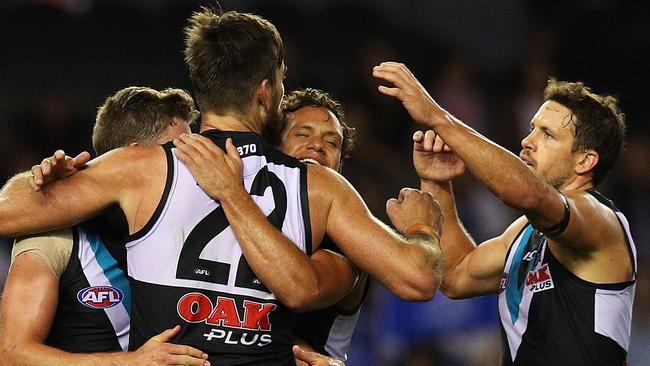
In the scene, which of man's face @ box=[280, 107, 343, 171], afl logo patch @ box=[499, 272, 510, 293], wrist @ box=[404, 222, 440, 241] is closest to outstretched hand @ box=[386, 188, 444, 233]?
wrist @ box=[404, 222, 440, 241]

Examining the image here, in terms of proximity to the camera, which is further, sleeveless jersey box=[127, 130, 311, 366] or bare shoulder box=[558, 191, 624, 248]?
bare shoulder box=[558, 191, 624, 248]

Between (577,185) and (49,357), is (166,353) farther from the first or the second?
(577,185)

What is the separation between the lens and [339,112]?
213 inches

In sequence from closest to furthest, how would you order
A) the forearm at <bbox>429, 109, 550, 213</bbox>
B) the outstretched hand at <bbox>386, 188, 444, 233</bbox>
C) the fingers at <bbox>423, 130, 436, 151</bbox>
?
1. the outstretched hand at <bbox>386, 188, 444, 233</bbox>
2. the forearm at <bbox>429, 109, 550, 213</bbox>
3. the fingers at <bbox>423, 130, 436, 151</bbox>

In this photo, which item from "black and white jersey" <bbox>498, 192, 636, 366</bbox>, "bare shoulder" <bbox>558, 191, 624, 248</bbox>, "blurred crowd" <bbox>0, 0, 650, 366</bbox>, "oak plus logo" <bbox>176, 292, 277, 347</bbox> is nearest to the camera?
"oak plus logo" <bbox>176, 292, 277, 347</bbox>

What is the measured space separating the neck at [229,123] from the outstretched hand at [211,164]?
151mm

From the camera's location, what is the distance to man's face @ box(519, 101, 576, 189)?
5.03 meters

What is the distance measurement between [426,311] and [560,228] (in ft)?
12.2

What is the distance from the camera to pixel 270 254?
3.62 metres

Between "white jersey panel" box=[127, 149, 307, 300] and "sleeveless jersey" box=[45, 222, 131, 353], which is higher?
"white jersey panel" box=[127, 149, 307, 300]

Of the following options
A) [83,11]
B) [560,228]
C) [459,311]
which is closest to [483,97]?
[459,311]

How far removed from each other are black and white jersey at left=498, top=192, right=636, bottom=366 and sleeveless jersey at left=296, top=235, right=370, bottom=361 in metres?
0.85

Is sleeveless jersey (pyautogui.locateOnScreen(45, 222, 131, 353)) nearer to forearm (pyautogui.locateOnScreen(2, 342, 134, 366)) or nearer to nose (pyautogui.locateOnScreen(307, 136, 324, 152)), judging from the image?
forearm (pyautogui.locateOnScreen(2, 342, 134, 366))

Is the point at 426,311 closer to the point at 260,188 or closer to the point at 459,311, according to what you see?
the point at 459,311
